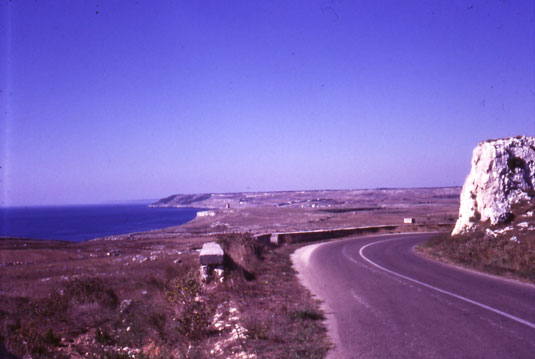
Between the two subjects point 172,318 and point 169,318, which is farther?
point 169,318

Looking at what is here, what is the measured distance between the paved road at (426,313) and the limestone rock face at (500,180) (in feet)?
33.2

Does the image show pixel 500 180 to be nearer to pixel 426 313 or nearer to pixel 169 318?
pixel 426 313

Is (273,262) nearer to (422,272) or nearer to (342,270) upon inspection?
(342,270)

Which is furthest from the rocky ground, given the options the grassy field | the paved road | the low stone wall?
the low stone wall

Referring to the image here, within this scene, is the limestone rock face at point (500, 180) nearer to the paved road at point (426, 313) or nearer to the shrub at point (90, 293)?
the paved road at point (426, 313)

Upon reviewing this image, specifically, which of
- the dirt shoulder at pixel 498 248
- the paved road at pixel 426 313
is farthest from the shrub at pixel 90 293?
the dirt shoulder at pixel 498 248

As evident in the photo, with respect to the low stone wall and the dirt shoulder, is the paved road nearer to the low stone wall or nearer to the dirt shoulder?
the dirt shoulder

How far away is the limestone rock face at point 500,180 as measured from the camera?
22.2 meters

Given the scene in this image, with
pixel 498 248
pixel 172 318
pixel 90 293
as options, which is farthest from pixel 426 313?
pixel 498 248

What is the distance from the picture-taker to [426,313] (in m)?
8.05

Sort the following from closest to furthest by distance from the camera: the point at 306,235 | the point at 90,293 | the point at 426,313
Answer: the point at 426,313, the point at 90,293, the point at 306,235

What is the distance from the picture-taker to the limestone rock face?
2223 cm

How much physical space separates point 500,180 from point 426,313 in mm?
18679

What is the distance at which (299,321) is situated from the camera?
7.55 metres
